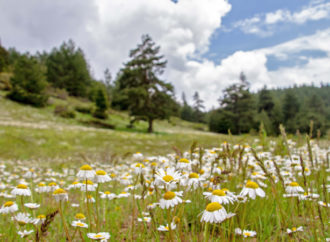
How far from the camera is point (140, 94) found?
30.0 m

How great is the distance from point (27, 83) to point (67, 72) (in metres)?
24.4

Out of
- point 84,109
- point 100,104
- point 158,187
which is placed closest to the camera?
point 158,187

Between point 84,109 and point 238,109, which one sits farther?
point 238,109

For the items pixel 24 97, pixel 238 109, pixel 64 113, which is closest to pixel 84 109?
pixel 64 113

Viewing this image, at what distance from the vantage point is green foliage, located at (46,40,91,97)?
5600 centimetres

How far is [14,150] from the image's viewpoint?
10.8 meters

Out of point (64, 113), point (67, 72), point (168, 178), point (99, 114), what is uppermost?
Answer: point (67, 72)

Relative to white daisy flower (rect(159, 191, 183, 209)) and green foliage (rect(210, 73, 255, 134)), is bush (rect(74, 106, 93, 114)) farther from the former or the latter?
white daisy flower (rect(159, 191, 183, 209))

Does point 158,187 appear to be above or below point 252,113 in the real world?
below

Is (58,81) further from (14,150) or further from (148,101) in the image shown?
(14,150)

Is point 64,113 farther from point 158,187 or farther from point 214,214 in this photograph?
point 214,214

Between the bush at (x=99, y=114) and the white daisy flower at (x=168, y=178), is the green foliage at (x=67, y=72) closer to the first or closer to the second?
the bush at (x=99, y=114)

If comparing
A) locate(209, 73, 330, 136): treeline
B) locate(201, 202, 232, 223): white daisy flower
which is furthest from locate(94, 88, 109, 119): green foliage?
locate(201, 202, 232, 223): white daisy flower

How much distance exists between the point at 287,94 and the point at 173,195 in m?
65.6
